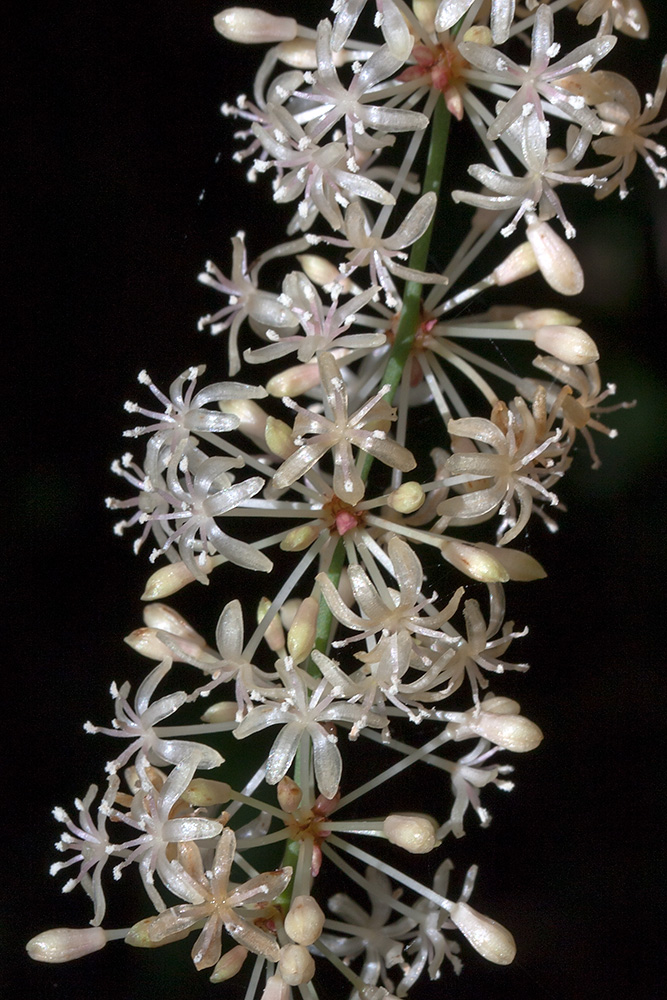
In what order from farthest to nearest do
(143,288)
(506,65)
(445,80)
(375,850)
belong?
(375,850)
(143,288)
(445,80)
(506,65)

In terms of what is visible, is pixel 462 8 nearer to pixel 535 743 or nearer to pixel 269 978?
pixel 535 743

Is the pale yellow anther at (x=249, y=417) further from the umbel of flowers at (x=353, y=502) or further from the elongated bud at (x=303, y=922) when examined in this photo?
the elongated bud at (x=303, y=922)

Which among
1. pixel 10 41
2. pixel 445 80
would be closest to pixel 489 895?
pixel 445 80

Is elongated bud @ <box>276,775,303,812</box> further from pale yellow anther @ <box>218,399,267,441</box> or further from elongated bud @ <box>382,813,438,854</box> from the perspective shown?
pale yellow anther @ <box>218,399,267,441</box>

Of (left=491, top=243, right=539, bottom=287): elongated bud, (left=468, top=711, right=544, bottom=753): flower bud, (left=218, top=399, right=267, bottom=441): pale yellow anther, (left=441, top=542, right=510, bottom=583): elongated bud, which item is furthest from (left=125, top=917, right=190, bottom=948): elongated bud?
(left=491, top=243, right=539, bottom=287): elongated bud

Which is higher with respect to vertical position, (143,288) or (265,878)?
(143,288)

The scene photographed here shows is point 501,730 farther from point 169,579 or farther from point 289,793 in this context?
point 169,579

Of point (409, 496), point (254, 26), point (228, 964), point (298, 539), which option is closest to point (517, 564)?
point (409, 496)
